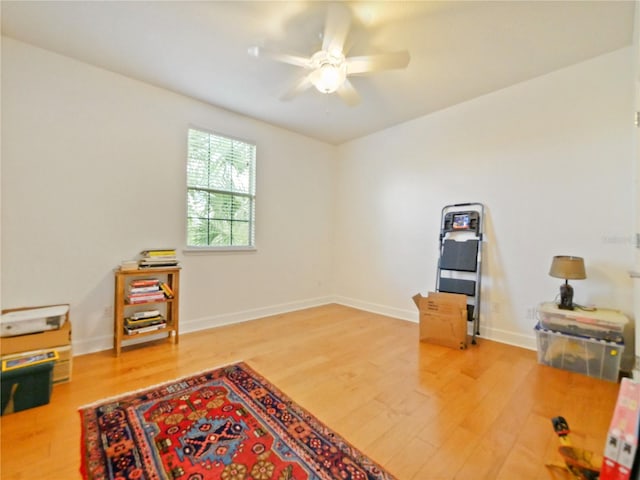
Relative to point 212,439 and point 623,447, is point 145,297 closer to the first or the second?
point 212,439

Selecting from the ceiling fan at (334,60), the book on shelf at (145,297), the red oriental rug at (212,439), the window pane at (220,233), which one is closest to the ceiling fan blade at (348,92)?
the ceiling fan at (334,60)

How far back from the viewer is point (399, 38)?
2.25m

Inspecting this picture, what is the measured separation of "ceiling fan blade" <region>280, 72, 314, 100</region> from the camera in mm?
2242

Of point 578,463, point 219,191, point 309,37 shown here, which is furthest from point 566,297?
point 219,191

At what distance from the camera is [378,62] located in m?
2.05

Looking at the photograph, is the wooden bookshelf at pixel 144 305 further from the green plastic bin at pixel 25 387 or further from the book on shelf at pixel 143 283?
the green plastic bin at pixel 25 387

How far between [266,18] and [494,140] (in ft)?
8.63

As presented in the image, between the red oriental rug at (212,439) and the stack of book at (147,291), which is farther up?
the stack of book at (147,291)

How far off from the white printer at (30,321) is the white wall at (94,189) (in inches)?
13.5

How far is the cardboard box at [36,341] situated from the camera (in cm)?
195

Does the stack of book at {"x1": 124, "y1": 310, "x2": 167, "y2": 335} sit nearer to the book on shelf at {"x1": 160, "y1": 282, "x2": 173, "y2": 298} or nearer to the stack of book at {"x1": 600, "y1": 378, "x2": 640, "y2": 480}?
the book on shelf at {"x1": 160, "y1": 282, "x2": 173, "y2": 298}

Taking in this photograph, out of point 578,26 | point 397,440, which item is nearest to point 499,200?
point 578,26

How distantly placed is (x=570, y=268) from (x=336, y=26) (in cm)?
265

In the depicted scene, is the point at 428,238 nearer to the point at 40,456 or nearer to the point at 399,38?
the point at 399,38
